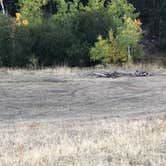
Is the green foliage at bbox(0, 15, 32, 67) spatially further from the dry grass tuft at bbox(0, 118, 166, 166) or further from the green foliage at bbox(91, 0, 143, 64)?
the dry grass tuft at bbox(0, 118, 166, 166)

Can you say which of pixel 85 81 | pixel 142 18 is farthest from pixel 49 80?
pixel 142 18

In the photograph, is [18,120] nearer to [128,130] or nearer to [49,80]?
[128,130]

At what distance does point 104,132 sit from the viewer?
1345 cm

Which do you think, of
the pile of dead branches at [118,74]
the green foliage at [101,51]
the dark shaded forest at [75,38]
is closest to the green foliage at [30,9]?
the dark shaded forest at [75,38]

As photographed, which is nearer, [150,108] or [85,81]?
[150,108]

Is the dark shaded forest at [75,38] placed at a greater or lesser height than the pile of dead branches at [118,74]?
greater

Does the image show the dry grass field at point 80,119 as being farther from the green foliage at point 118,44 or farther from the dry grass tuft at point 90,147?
the green foliage at point 118,44

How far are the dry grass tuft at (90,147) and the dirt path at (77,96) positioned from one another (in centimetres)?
754

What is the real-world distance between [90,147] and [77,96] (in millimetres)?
17474

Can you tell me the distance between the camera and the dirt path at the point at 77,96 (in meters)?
22.6

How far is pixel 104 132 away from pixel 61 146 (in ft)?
9.43

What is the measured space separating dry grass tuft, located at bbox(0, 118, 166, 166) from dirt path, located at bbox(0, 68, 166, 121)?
7.54 m

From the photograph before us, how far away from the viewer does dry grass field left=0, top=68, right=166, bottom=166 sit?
9.56 m

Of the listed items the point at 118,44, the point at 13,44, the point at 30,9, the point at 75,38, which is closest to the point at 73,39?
the point at 75,38
